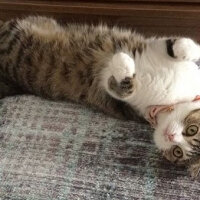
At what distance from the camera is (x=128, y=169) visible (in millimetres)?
1396

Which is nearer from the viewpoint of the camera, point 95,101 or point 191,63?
point 191,63

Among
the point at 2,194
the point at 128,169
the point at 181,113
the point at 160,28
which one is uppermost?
the point at 160,28

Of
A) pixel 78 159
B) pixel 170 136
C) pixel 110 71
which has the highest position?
pixel 110 71

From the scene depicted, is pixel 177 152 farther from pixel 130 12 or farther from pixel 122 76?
pixel 130 12

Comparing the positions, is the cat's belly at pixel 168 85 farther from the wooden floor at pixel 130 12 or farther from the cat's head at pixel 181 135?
the wooden floor at pixel 130 12

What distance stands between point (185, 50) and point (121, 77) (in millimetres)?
229

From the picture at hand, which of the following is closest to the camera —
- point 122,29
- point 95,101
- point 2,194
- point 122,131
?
point 2,194

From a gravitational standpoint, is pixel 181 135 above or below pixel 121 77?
below

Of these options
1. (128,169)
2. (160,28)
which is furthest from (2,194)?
(160,28)

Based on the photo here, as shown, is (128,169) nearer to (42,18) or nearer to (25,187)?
(25,187)

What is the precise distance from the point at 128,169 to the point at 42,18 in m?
0.75

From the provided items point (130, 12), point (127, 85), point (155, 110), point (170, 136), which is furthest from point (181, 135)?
point (130, 12)

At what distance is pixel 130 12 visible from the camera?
1681 mm

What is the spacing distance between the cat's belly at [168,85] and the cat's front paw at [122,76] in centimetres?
4
